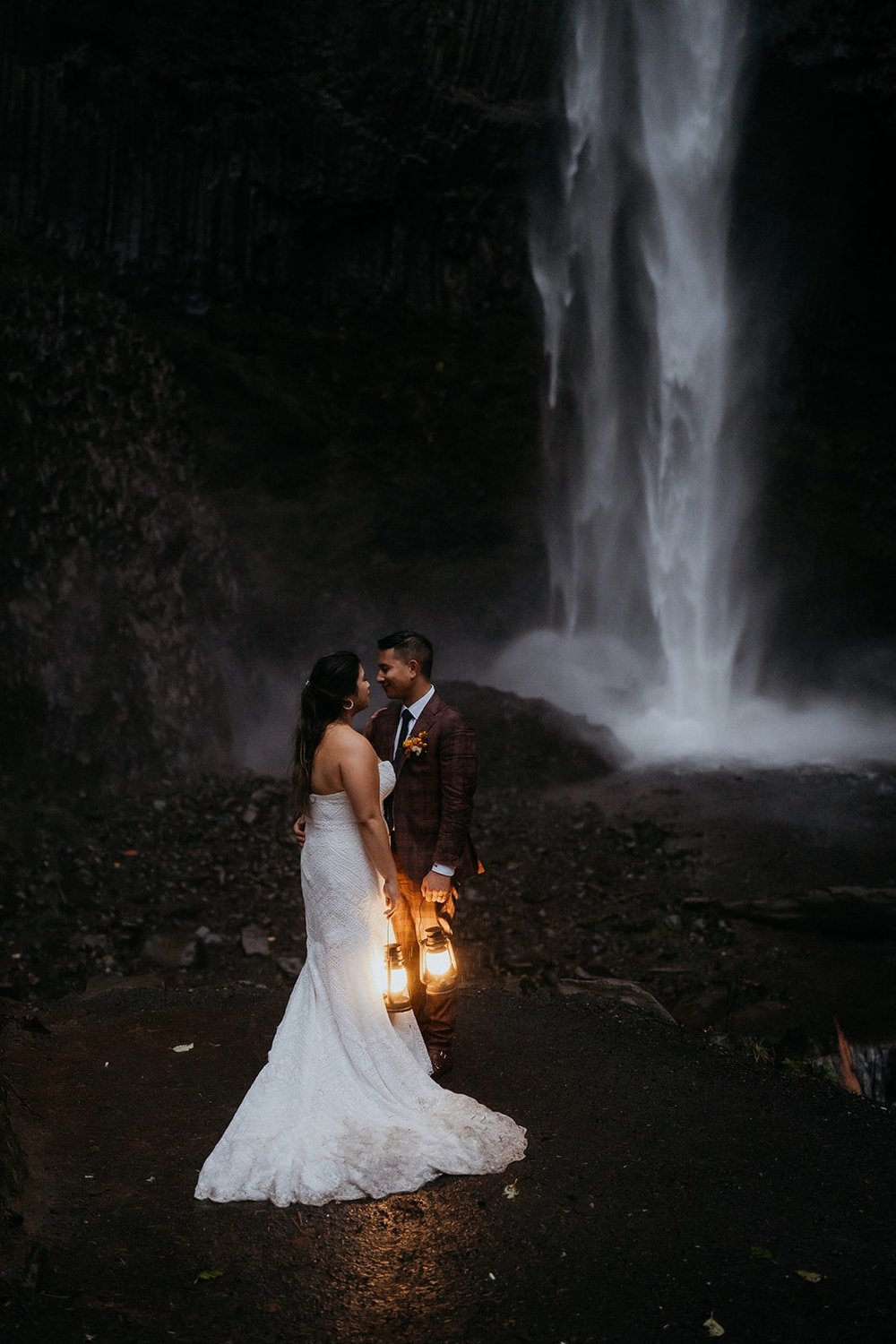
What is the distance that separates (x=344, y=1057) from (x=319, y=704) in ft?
5.64

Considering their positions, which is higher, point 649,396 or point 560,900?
point 649,396

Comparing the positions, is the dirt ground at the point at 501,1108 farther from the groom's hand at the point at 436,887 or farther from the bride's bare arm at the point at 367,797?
the bride's bare arm at the point at 367,797

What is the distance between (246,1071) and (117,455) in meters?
11.2

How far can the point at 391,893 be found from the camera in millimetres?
5586

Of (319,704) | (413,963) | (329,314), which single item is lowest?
(413,963)

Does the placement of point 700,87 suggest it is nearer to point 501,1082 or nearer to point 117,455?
point 117,455

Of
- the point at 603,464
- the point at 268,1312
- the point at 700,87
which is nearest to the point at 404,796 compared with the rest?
the point at 268,1312

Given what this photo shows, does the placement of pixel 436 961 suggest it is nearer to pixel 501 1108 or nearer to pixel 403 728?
pixel 501 1108

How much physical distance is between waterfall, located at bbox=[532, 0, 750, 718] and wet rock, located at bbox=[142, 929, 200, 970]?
13.3 meters

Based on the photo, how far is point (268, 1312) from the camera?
4.12 metres

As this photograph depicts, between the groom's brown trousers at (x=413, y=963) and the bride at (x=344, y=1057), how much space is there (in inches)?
14.4

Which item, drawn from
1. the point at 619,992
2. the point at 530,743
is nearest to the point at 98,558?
the point at 530,743

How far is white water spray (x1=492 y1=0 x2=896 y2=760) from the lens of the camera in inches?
796

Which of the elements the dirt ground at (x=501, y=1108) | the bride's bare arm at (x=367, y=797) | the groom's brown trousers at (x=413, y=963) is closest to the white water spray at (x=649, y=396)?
the dirt ground at (x=501, y=1108)
